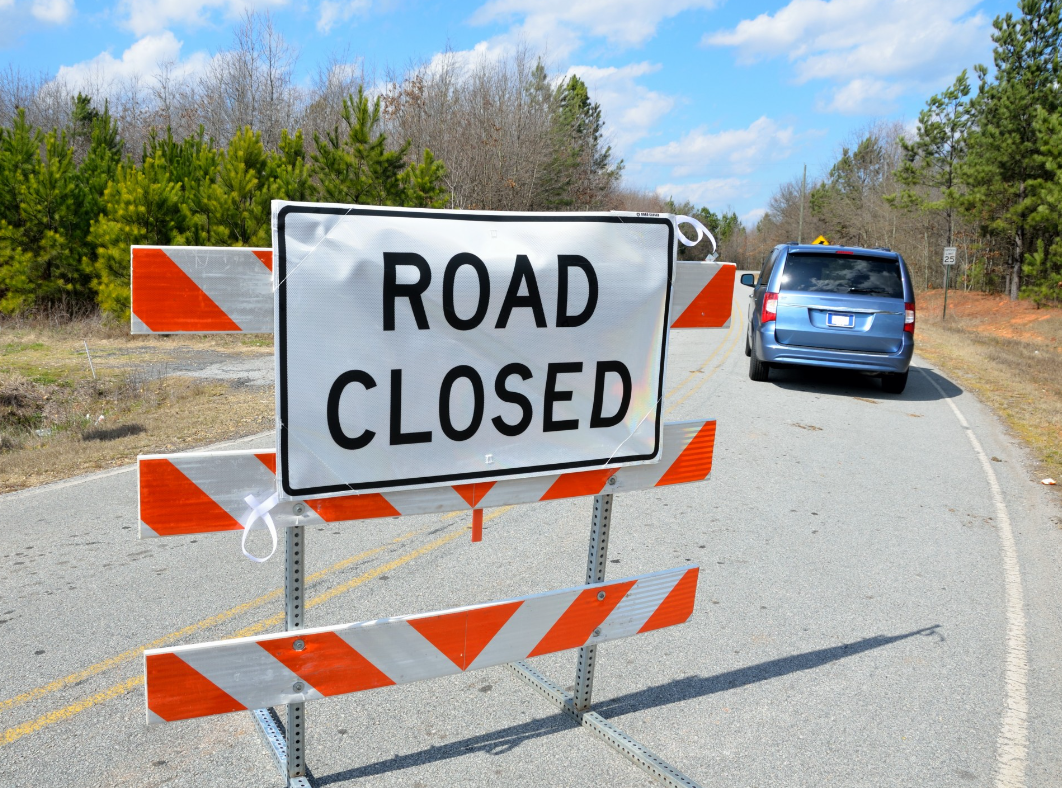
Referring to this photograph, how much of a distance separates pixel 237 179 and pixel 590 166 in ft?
112

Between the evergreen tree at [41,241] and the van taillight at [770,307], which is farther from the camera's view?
the evergreen tree at [41,241]

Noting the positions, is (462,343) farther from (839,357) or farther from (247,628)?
(839,357)

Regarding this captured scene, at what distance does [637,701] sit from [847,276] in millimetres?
9951

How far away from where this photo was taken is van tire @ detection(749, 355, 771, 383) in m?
13.1

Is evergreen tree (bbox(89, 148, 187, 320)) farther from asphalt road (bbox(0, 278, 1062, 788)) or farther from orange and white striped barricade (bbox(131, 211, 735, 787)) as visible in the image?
orange and white striped barricade (bbox(131, 211, 735, 787))

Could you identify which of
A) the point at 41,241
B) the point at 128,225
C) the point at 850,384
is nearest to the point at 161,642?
the point at 850,384

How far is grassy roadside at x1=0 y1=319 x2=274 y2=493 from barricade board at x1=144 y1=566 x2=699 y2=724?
5317 millimetres

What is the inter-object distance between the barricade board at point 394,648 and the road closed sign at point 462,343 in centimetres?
51

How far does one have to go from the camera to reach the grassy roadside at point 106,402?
26.1ft

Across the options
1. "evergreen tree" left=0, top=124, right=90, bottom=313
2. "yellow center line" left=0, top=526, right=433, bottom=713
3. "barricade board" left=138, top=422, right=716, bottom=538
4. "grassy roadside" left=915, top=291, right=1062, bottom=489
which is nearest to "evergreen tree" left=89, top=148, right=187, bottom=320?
"evergreen tree" left=0, top=124, right=90, bottom=313

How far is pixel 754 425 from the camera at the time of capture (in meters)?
9.91

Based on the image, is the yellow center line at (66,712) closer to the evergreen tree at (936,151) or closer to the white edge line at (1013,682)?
the white edge line at (1013,682)

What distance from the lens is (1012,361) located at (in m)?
19.3

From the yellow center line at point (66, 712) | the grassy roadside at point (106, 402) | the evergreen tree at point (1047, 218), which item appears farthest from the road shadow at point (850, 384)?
the evergreen tree at point (1047, 218)
